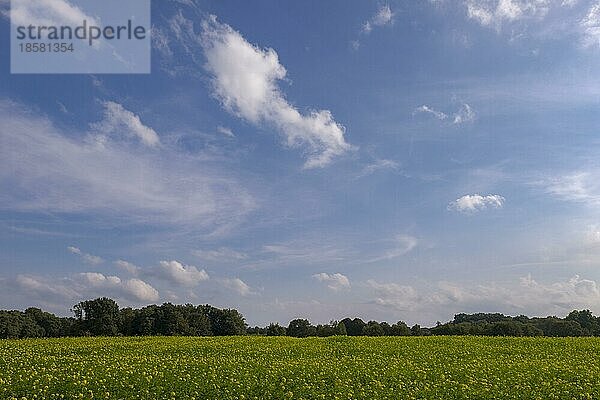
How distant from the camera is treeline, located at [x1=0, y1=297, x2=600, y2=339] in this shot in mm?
66044

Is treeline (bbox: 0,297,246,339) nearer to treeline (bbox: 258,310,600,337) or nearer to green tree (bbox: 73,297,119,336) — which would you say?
green tree (bbox: 73,297,119,336)

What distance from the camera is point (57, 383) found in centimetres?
1912

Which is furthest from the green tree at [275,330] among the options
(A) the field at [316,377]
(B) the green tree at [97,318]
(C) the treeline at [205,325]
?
(A) the field at [316,377]

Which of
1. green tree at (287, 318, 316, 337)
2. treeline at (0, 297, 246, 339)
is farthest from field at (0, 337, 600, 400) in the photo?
green tree at (287, 318, 316, 337)

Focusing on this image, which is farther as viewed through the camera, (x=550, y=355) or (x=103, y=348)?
(x=103, y=348)

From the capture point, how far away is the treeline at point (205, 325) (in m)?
66.0

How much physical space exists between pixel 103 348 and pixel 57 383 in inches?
738

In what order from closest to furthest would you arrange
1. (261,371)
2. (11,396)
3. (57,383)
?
(11,396) → (57,383) → (261,371)

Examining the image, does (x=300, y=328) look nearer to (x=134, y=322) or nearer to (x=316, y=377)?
(x=134, y=322)

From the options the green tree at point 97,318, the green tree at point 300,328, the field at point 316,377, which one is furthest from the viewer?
the green tree at point 300,328

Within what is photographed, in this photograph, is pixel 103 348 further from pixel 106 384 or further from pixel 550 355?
pixel 550 355

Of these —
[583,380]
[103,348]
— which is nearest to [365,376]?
[583,380]

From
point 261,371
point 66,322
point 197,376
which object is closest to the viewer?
point 197,376

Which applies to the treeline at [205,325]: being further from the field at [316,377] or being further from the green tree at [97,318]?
the field at [316,377]
